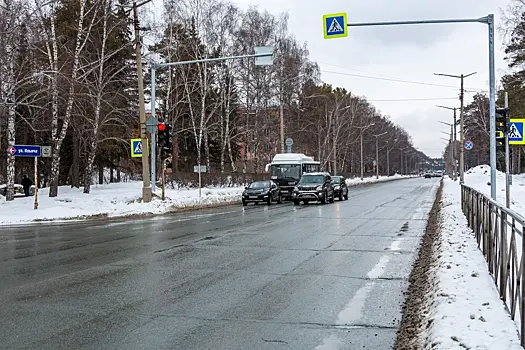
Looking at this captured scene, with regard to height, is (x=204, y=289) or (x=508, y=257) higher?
(x=508, y=257)

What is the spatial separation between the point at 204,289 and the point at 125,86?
1330 inches

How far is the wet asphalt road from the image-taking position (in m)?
6.07

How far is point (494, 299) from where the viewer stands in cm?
655

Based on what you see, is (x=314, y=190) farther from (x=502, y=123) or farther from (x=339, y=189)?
(x=502, y=123)

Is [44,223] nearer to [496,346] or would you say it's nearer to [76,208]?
[76,208]

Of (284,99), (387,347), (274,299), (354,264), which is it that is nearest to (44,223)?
(354,264)

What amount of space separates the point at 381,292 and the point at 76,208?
2000 cm

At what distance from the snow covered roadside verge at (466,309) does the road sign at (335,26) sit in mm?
7279

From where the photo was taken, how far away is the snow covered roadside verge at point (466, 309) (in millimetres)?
5082

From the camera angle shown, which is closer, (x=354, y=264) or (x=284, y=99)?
(x=354, y=264)

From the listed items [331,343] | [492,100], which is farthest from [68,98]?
[331,343]

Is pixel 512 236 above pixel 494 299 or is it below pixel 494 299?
above

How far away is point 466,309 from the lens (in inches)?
242

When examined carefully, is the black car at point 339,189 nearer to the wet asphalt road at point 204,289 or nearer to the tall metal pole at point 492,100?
the tall metal pole at point 492,100
